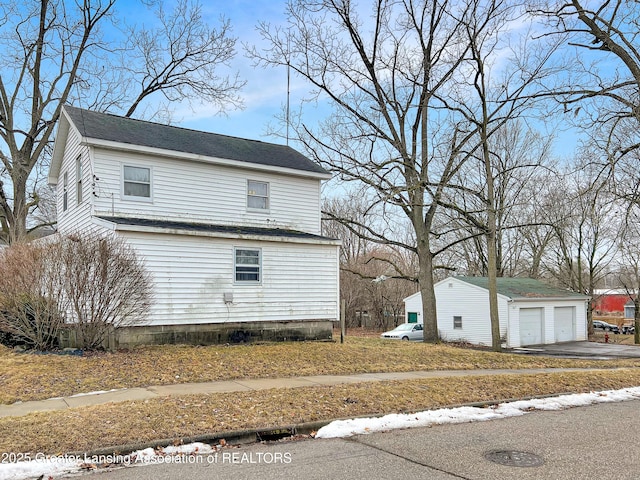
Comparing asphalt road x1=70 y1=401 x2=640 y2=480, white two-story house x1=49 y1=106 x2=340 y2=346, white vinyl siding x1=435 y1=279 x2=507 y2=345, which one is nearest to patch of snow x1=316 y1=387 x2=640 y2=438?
asphalt road x1=70 y1=401 x2=640 y2=480

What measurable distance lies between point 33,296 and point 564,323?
3062cm

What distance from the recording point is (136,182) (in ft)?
48.4

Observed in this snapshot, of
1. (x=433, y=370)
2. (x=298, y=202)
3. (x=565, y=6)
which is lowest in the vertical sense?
(x=433, y=370)

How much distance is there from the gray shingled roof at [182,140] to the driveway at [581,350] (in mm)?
15819

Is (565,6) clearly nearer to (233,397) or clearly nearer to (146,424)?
(233,397)

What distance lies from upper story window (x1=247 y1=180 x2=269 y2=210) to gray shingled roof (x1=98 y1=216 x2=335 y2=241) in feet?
2.81

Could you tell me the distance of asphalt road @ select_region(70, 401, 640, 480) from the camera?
5027 mm

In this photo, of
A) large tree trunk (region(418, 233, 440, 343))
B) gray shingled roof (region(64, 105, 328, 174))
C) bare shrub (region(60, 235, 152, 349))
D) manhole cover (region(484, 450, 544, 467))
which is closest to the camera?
manhole cover (region(484, 450, 544, 467))

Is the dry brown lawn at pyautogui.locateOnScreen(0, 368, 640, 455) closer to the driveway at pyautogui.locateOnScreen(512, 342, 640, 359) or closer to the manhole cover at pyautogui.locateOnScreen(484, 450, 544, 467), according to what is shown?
the manhole cover at pyautogui.locateOnScreen(484, 450, 544, 467)

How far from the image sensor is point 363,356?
13016 millimetres

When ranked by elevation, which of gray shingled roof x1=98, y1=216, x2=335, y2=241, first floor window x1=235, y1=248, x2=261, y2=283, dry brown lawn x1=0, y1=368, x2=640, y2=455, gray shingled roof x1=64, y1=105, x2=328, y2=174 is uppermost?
gray shingled roof x1=64, y1=105, x2=328, y2=174

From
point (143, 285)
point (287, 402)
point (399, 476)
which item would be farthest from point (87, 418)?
point (143, 285)

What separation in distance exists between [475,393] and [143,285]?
7856 millimetres

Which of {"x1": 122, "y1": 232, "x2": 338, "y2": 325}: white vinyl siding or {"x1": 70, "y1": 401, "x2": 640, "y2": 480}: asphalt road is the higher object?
{"x1": 122, "y1": 232, "x2": 338, "y2": 325}: white vinyl siding
